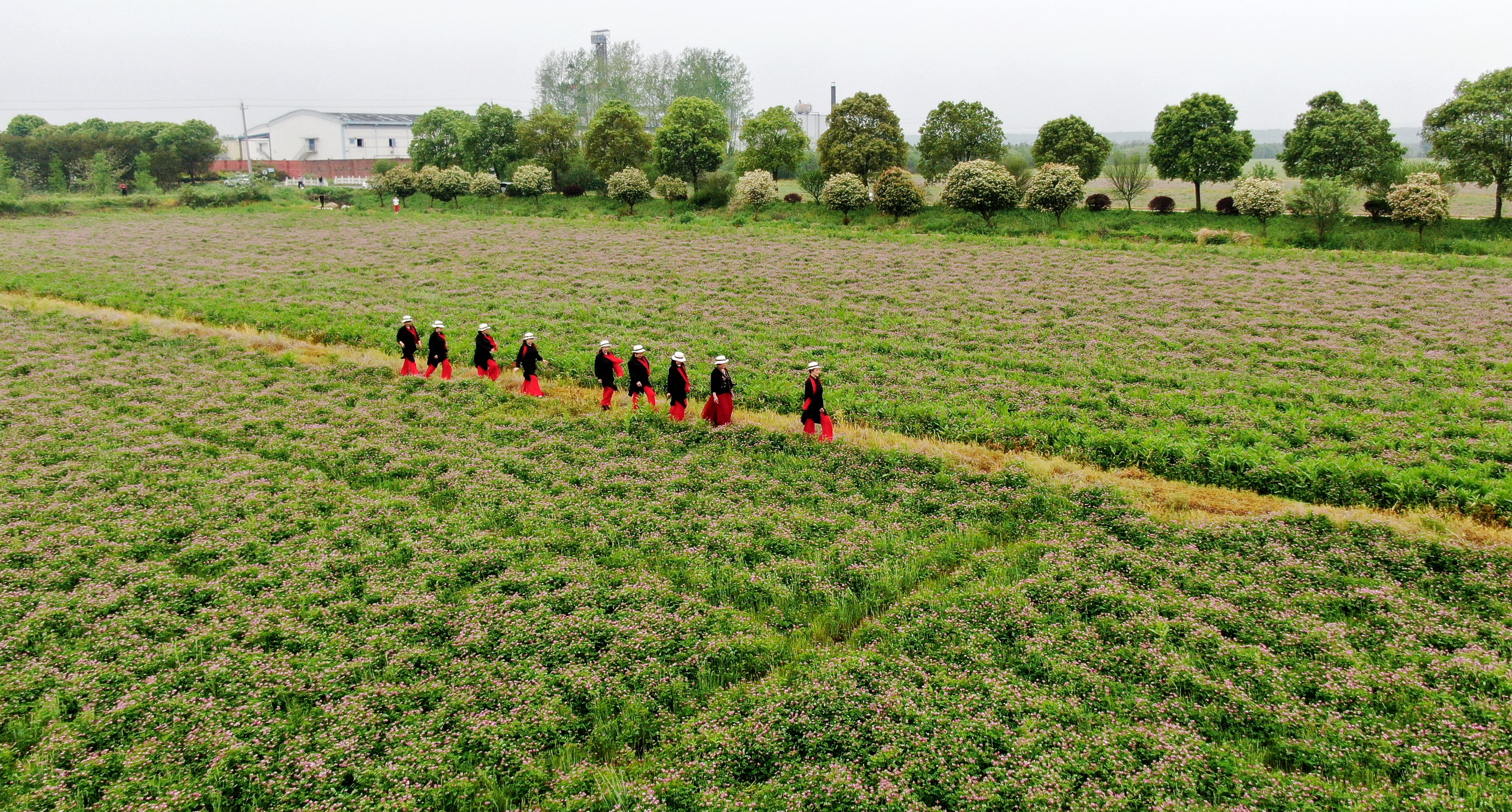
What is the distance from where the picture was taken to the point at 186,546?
37.8ft

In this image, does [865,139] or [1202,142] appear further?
[865,139]

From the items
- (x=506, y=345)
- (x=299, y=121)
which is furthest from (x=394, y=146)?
(x=506, y=345)

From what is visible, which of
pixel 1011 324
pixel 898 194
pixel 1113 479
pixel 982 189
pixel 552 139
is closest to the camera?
pixel 1113 479

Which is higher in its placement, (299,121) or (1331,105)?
(299,121)

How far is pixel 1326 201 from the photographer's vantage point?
138 ft

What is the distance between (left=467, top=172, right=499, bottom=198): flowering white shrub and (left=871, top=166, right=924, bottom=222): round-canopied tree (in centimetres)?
3682

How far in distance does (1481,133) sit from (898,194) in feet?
105

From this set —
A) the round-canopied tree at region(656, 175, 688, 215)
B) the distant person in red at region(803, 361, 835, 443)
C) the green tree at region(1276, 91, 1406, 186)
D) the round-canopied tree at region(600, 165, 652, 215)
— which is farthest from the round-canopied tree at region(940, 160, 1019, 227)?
the distant person in red at region(803, 361, 835, 443)

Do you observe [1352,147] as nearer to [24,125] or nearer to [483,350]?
[483,350]

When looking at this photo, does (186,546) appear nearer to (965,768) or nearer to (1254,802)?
(965,768)

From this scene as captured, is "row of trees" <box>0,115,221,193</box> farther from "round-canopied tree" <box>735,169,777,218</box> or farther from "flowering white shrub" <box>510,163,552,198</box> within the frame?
"round-canopied tree" <box>735,169,777,218</box>

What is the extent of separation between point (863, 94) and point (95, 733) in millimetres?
63835

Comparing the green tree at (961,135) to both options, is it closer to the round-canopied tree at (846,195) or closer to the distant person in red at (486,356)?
the round-canopied tree at (846,195)

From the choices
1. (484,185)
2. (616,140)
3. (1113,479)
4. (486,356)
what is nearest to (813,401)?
(1113,479)
